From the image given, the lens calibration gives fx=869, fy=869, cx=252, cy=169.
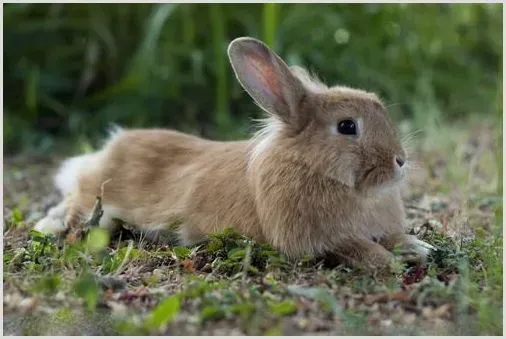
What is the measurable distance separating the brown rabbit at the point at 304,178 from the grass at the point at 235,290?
0.13 meters

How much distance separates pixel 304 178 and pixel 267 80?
493mm

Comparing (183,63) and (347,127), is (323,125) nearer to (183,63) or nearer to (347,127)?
(347,127)

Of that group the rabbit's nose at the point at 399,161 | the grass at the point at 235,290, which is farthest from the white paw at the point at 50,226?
the rabbit's nose at the point at 399,161

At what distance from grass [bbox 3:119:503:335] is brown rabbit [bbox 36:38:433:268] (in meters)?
0.13

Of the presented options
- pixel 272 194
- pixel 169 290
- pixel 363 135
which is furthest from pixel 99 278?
pixel 363 135

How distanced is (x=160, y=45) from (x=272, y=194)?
3810 millimetres

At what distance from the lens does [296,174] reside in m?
3.84

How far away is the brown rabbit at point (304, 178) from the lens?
3.78m

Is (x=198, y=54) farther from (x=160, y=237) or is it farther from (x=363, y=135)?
(x=363, y=135)

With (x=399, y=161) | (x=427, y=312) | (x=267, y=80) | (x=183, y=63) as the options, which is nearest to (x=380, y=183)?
(x=399, y=161)

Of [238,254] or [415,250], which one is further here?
[415,250]

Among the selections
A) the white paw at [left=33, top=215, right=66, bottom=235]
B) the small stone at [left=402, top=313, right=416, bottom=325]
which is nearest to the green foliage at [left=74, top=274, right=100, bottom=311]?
the small stone at [left=402, top=313, right=416, bottom=325]

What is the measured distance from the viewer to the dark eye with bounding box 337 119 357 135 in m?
3.85

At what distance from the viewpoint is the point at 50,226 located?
467 cm
